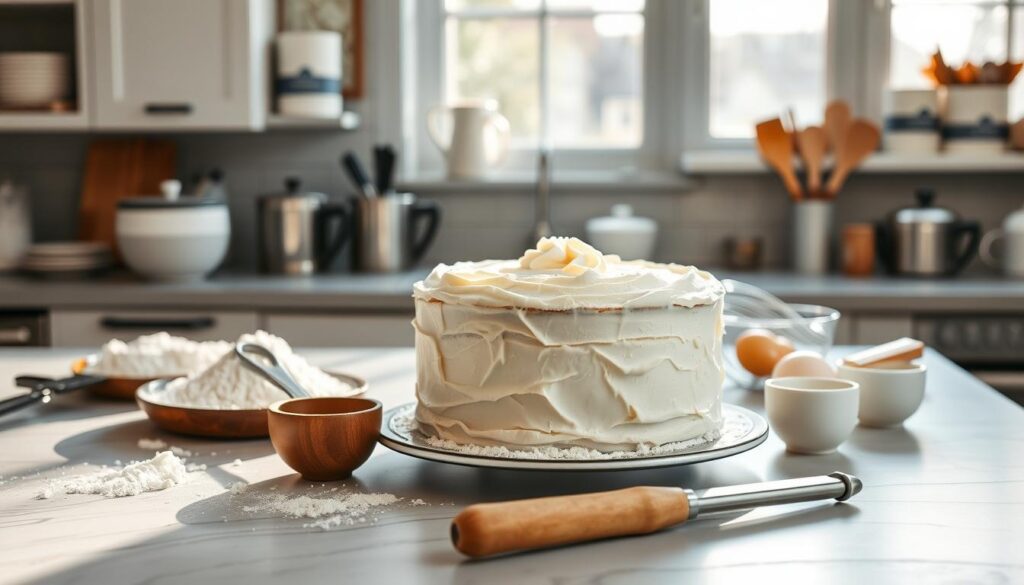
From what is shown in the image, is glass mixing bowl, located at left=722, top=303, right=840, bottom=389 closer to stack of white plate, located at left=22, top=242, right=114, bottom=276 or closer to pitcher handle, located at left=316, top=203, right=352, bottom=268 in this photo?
pitcher handle, located at left=316, top=203, right=352, bottom=268

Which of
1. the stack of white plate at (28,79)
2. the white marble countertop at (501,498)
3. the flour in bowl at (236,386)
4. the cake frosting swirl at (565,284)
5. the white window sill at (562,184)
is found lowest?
the white marble countertop at (501,498)

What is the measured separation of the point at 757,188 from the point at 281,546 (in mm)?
2728

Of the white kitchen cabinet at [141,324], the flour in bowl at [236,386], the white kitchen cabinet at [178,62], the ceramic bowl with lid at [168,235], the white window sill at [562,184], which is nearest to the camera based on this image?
the flour in bowl at [236,386]

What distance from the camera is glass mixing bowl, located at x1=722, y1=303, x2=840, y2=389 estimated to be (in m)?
1.52

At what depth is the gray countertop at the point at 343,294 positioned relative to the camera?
2.70 meters

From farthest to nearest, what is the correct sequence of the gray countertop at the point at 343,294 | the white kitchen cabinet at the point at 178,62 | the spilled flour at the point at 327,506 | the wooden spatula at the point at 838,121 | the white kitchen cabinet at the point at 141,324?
the wooden spatula at the point at 838,121 → the white kitchen cabinet at the point at 178,62 → the white kitchen cabinet at the point at 141,324 → the gray countertop at the point at 343,294 → the spilled flour at the point at 327,506

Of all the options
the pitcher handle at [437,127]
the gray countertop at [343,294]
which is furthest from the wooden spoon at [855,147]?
the pitcher handle at [437,127]

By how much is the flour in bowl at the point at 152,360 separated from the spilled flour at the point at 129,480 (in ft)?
1.16

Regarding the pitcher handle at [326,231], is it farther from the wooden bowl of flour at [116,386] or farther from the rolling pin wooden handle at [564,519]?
the rolling pin wooden handle at [564,519]

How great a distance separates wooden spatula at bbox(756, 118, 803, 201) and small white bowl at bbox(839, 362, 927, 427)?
1.91m

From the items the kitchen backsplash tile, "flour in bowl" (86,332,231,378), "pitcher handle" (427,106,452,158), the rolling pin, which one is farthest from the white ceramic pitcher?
the rolling pin

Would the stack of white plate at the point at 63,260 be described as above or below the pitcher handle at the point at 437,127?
below

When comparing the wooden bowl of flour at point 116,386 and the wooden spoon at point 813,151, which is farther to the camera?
the wooden spoon at point 813,151

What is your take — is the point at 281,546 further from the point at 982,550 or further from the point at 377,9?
the point at 377,9
